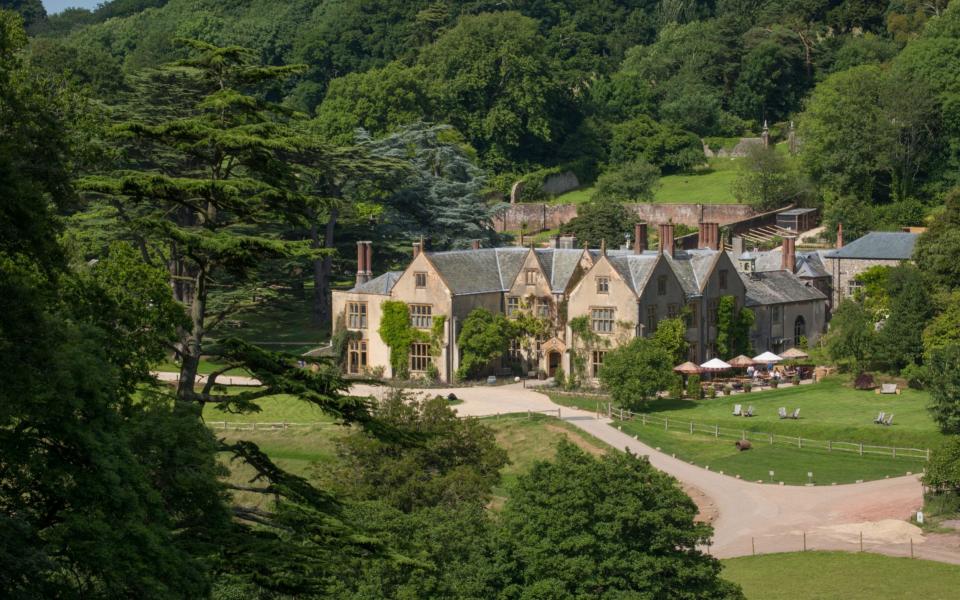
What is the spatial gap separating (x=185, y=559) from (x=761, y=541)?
30.0 m

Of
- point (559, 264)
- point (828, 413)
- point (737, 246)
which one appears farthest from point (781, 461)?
point (737, 246)

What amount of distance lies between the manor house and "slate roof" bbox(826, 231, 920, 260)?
6.80 metres

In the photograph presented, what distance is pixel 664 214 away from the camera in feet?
318

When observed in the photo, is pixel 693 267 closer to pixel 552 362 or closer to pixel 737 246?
pixel 552 362

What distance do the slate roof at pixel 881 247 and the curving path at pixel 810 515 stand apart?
84.7 feet

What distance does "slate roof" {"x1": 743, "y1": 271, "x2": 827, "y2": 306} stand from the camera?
239 ft

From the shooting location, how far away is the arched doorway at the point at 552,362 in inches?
2697

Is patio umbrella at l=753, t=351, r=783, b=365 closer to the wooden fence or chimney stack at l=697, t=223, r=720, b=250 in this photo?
chimney stack at l=697, t=223, r=720, b=250

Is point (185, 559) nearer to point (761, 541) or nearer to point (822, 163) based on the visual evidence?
point (761, 541)

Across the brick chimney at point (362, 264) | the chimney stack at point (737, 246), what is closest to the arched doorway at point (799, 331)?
the chimney stack at point (737, 246)

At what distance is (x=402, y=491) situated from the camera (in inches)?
1624

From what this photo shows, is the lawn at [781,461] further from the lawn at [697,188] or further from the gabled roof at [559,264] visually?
the lawn at [697,188]

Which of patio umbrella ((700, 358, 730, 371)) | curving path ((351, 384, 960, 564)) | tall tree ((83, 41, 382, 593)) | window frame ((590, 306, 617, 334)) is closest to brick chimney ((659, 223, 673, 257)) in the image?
window frame ((590, 306, 617, 334))

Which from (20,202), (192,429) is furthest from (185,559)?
(20,202)
